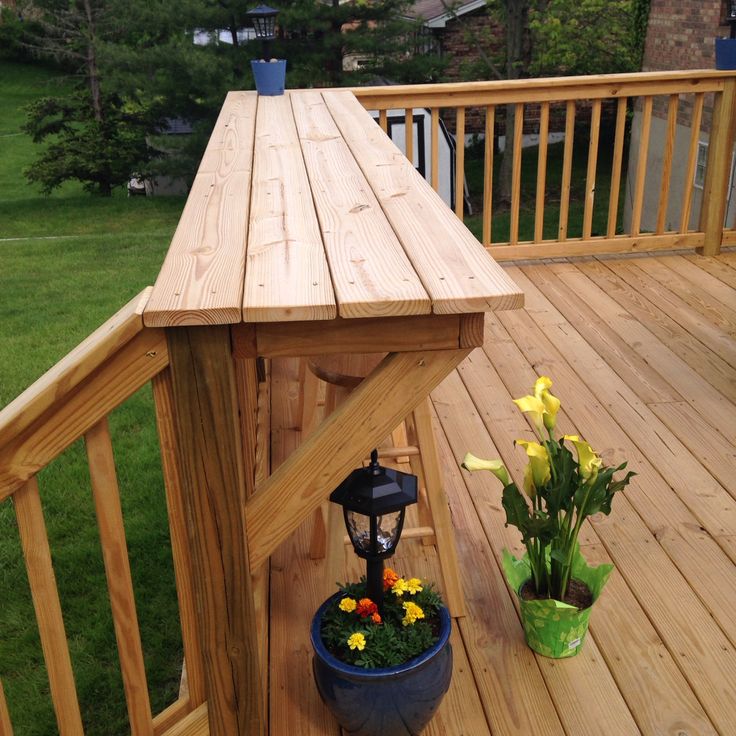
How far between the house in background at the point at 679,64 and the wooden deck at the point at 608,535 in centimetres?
715

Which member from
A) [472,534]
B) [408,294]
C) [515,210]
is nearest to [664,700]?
[472,534]

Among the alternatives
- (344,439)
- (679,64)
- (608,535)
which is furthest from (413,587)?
(679,64)

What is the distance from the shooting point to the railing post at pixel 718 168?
472cm

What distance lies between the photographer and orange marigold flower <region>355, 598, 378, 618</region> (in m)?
1.87

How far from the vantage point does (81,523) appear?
10.5ft

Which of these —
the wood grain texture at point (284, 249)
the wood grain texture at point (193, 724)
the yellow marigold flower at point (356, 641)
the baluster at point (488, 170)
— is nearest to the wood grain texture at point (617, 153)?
the baluster at point (488, 170)

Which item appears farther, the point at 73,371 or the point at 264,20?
the point at 264,20

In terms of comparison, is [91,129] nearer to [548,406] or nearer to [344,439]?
[548,406]

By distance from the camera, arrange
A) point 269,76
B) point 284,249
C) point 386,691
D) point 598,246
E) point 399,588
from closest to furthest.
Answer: point 284,249 < point 386,691 < point 399,588 < point 269,76 < point 598,246

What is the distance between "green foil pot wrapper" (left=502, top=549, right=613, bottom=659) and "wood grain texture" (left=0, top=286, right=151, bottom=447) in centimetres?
117

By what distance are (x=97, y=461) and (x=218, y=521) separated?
221 millimetres

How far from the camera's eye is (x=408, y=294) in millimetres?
1373

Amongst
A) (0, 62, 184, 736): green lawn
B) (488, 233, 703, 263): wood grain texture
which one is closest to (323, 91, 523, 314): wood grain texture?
(0, 62, 184, 736): green lawn

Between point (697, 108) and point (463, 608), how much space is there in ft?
11.7
